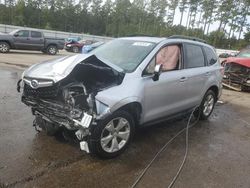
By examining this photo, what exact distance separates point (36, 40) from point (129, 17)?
69566 mm

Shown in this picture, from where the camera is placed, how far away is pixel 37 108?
4586mm

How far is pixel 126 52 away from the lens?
541 cm

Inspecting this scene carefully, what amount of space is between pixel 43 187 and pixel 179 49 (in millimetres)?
3606

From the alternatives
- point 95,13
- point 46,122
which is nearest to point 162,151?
point 46,122

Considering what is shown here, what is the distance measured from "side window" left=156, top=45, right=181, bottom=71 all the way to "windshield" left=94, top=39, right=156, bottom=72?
0.24 meters

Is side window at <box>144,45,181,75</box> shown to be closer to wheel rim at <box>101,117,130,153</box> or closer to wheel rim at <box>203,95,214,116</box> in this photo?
wheel rim at <box>101,117,130,153</box>

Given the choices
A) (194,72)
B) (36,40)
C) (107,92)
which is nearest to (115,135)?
(107,92)

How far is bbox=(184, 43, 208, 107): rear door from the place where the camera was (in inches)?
236

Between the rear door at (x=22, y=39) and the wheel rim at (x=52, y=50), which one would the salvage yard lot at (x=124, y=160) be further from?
the wheel rim at (x=52, y=50)

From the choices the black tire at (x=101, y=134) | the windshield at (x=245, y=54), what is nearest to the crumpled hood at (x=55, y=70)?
the black tire at (x=101, y=134)

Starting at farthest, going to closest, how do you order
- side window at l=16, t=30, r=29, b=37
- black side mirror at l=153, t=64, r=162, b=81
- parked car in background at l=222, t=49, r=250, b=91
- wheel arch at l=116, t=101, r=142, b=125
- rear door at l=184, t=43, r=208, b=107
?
side window at l=16, t=30, r=29, b=37
parked car in background at l=222, t=49, r=250, b=91
rear door at l=184, t=43, r=208, b=107
black side mirror at l=153, t=64, r=162, b=81
wheel arch at l=116, t=101, r=142, b=125

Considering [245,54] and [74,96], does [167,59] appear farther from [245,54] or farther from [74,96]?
[245,54]

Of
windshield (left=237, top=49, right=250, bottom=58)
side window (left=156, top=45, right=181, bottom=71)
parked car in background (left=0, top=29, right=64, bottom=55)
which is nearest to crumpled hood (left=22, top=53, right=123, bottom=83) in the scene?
side window (left=156, top=45, right=181, bottom=71)

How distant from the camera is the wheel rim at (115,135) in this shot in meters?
4.34
